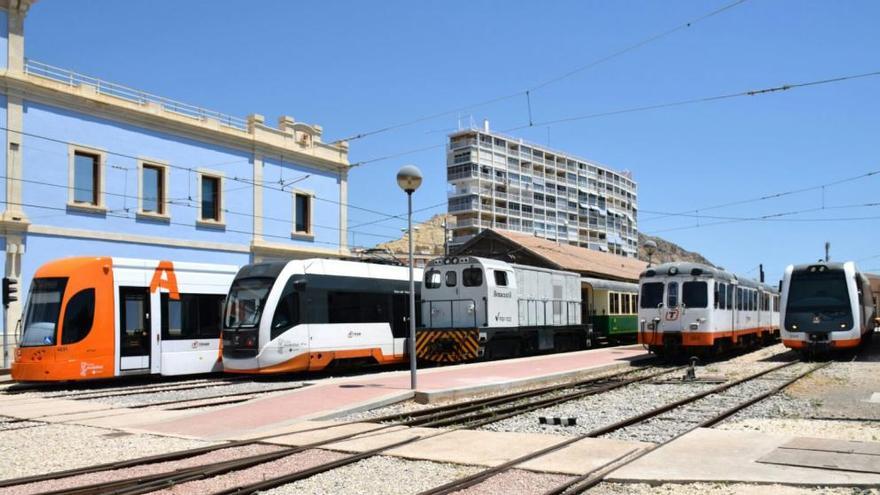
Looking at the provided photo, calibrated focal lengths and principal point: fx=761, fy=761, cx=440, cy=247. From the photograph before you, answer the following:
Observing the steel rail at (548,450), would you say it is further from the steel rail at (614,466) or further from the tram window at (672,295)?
the tram window at (672,295)

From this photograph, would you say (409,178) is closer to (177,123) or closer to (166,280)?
(166,280)

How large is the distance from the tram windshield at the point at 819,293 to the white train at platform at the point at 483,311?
7857 millimetres

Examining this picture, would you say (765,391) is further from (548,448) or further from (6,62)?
(6,62)

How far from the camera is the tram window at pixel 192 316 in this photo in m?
19.1

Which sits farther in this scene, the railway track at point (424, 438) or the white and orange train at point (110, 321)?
the white and orange train at point (110, 321)

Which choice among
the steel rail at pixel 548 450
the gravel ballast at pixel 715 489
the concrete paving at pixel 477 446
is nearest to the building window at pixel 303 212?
the steel rail at pixel 548 450

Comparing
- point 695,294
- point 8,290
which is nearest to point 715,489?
point 695,294

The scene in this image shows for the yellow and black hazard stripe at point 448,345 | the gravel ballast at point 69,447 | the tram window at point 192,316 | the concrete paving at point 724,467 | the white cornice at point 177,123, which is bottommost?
the gravel ballast at point 69,447

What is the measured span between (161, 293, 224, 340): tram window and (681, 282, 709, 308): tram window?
13.2 metres

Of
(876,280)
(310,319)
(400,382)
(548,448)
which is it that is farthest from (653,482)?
(876,280)

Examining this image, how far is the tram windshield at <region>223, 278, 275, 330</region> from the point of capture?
18.5 metres

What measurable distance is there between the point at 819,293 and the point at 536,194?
8807cm

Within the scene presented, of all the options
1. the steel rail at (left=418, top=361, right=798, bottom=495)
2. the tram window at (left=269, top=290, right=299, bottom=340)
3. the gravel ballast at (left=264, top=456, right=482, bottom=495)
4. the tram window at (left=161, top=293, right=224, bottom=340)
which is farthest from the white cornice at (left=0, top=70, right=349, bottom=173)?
the steel rail at (left=418, top=361, right=798, bottom=495)

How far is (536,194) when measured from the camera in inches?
4341
